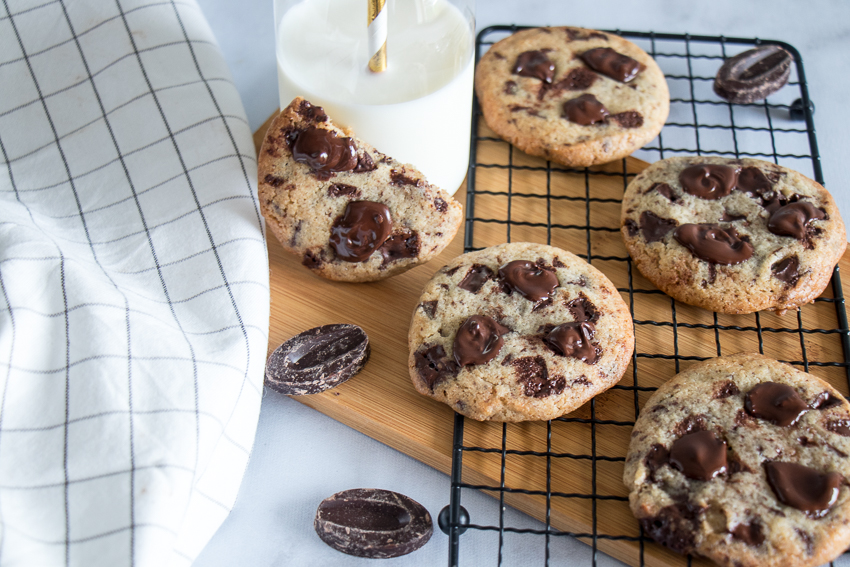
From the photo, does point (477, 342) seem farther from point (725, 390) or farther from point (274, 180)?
point (274, 180)

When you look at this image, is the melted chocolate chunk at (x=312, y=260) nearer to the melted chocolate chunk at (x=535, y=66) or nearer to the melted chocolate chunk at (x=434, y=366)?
the melted chocolate chunk at (x=434, y=366)

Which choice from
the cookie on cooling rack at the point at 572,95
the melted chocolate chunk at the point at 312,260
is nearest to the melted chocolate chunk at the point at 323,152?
the melted chocolate chunk at the point at 312,260

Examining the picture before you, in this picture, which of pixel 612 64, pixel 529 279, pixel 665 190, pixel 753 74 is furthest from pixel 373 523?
pixel 753 74

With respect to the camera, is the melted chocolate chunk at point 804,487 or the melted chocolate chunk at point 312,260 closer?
the melted chocolate chunk at point 804,487

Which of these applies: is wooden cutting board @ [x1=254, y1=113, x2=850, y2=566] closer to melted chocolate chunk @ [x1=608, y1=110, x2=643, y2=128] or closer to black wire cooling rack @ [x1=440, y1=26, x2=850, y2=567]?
black wire cooling rack @ [x1=440, y1=26, x2=850, y2=567]

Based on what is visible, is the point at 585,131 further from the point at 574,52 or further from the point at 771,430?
the point at 771,430

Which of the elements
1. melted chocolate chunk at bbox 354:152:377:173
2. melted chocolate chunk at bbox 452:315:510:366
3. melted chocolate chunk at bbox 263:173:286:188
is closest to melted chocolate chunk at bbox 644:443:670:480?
melted chocolate chunk at bbox 452:315:510:366

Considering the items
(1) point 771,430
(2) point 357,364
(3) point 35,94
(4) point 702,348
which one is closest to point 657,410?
(1) point 771,430
